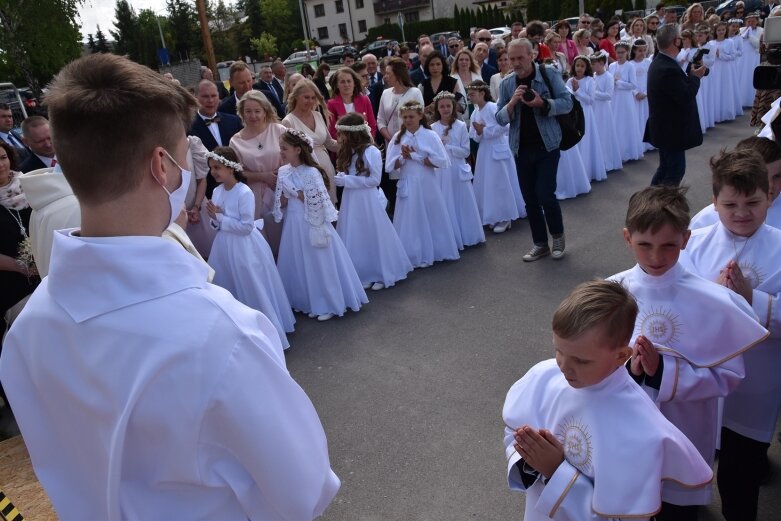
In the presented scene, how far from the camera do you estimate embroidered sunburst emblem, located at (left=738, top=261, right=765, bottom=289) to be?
2.62 m

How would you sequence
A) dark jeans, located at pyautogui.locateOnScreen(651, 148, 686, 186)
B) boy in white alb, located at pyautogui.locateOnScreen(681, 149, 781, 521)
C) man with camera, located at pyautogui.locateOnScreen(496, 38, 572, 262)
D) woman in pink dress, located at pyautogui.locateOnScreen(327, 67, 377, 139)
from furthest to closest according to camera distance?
woman in pink dress, located at pyautogui.locateOnScreen(327, 67, 377, 139) → dark jeans, located at pyautogui.locateOnScreen(651, 148, 686, 186) → man with camera, located at pyautogui.locateOnScreen(496, 38, 572, 262) → boy in white alb, located at pyautogui.locateOnScreen(681, 149, 781, 521)

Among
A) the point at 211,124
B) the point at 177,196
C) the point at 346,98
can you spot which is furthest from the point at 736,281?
the point at 346,98

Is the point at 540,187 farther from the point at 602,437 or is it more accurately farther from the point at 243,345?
the point at 243,345

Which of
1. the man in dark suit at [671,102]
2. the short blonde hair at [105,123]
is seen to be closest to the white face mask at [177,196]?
the short blonde hair at [105,123]

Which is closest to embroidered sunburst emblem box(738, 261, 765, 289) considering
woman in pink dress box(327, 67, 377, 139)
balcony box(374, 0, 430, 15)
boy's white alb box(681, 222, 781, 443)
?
boy's white alb box(681, 222, 781, 443)

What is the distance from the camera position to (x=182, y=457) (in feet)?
4.34

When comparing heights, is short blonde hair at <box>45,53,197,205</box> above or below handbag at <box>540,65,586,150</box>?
above

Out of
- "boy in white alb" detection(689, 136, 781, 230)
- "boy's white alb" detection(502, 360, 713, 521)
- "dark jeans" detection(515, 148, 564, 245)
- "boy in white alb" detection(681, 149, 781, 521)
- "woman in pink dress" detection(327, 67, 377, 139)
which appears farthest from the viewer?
"woman in pink dress" detection(327, 67, 377, 139)

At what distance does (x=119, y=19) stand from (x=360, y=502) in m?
75.0

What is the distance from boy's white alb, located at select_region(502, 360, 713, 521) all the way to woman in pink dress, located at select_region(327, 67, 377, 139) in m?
6.50

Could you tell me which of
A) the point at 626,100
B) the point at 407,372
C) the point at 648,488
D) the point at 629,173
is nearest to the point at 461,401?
the point at 407,372

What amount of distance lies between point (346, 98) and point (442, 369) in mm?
4811

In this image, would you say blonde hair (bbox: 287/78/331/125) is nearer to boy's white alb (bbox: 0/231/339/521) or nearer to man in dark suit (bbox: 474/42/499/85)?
man in dark suit (bbox: 474/42/499/85)

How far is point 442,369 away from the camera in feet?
15.2
